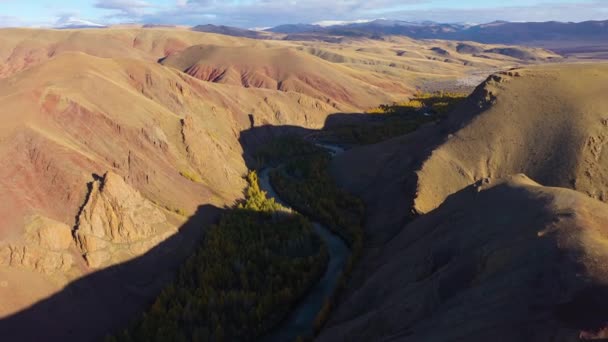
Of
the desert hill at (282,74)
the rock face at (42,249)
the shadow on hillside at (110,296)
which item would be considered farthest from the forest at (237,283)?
the desert hill at (282,74)

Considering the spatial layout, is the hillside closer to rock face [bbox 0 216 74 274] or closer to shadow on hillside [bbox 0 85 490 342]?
shadow on hillside [bbox 0 85 490 342]

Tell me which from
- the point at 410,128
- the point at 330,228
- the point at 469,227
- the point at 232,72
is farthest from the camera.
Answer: the point at 232,72

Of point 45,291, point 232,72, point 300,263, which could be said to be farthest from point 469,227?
point 232,72

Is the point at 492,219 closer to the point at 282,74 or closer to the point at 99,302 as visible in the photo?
the point at 99,302

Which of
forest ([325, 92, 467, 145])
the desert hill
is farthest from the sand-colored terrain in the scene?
the desert hill

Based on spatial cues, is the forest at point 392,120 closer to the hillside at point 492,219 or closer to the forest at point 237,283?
the hillside at point 492,219

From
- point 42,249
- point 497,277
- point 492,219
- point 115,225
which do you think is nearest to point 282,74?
point 115,225

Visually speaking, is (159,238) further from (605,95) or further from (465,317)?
(605,95)
